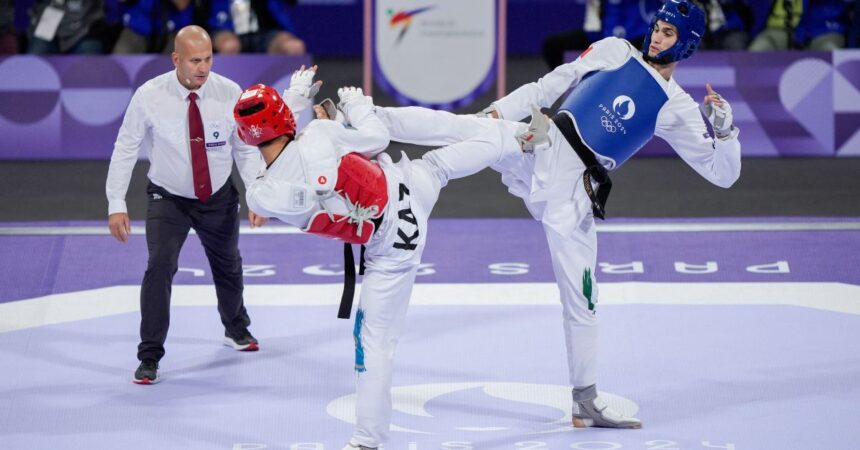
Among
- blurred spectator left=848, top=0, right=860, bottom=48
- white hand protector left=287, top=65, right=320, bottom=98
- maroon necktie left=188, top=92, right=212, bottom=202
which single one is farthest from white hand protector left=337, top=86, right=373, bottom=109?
blurred spectator left=848, top=0, right=860, bottom=48

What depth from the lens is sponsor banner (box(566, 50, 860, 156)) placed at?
1180 cm

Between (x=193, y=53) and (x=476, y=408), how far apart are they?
219 centimetres

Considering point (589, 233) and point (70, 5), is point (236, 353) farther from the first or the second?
point (70, 5)

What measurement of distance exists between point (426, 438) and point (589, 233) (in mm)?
1160

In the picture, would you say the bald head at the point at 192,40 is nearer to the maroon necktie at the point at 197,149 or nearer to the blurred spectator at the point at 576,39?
the maroon necktie at the point at 197,149

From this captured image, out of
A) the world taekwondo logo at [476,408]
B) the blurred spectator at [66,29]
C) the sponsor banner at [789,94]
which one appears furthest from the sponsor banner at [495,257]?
the blurred spectator at [66,29]

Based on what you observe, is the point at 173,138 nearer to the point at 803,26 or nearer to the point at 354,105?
the point at 354,105

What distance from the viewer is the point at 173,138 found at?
21.7ft

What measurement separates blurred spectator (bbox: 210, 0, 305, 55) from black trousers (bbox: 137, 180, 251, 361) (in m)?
5.46

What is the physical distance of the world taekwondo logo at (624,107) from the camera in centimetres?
584

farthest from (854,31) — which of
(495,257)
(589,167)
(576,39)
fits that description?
(589,167)

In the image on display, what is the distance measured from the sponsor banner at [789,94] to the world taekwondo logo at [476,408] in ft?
20.0

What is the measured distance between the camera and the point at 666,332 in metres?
7.29

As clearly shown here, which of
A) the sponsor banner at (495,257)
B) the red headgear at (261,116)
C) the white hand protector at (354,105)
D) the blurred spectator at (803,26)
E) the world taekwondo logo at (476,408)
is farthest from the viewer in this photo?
the blurred spectator at (803,26)
